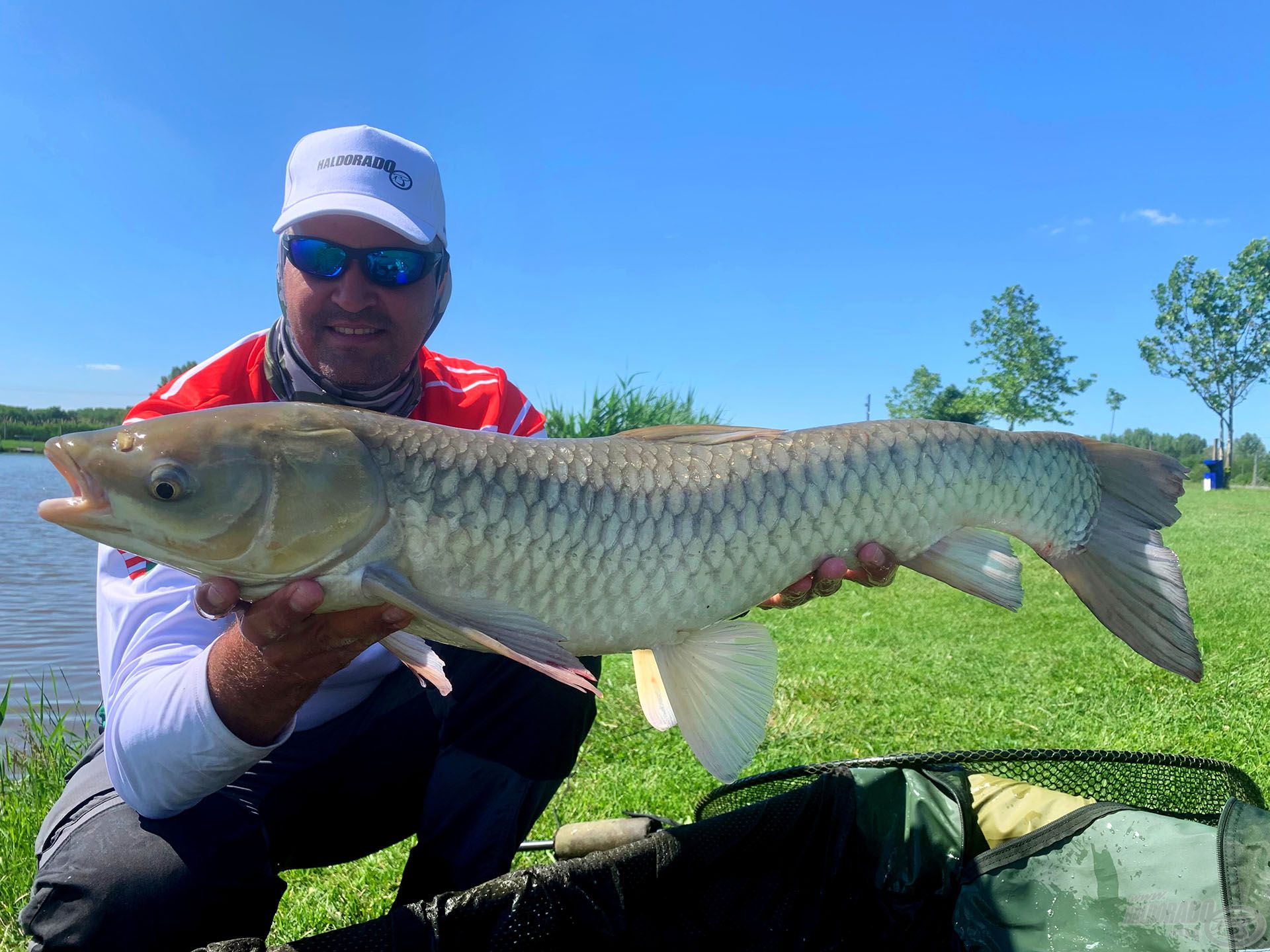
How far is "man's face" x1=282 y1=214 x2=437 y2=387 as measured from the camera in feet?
6.50

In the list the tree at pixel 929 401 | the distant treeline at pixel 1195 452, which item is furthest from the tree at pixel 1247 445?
the tree at pixel 929 401

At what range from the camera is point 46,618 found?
21.4 feet

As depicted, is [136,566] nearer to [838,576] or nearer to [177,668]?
[177,668]

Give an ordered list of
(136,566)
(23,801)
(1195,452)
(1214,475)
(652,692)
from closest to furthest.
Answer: (136,566) < (652,692) < (23,801) < (1214,475) < (1195,452)

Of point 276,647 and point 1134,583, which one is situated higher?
point 1134,583

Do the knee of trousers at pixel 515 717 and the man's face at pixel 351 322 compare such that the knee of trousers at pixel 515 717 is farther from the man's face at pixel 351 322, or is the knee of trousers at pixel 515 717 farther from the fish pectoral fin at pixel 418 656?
the man's face at pixel 351 322

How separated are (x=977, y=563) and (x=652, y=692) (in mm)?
718

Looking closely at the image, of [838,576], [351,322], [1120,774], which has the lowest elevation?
[1120,774]

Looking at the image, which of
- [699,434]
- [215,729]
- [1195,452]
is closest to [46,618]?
[215,729]

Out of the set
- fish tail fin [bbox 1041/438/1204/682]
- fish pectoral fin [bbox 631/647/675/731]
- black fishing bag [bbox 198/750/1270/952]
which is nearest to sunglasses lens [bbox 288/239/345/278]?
fish pectoral fin [bbox 631/647/675/731]

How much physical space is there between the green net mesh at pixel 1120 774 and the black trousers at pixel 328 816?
0.54 metres

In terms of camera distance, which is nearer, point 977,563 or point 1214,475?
point 977,563

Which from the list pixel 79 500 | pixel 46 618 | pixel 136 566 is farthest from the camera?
pixel 46 618

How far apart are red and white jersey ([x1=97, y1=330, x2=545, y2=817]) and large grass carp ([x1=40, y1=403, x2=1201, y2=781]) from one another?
0.27 meters
